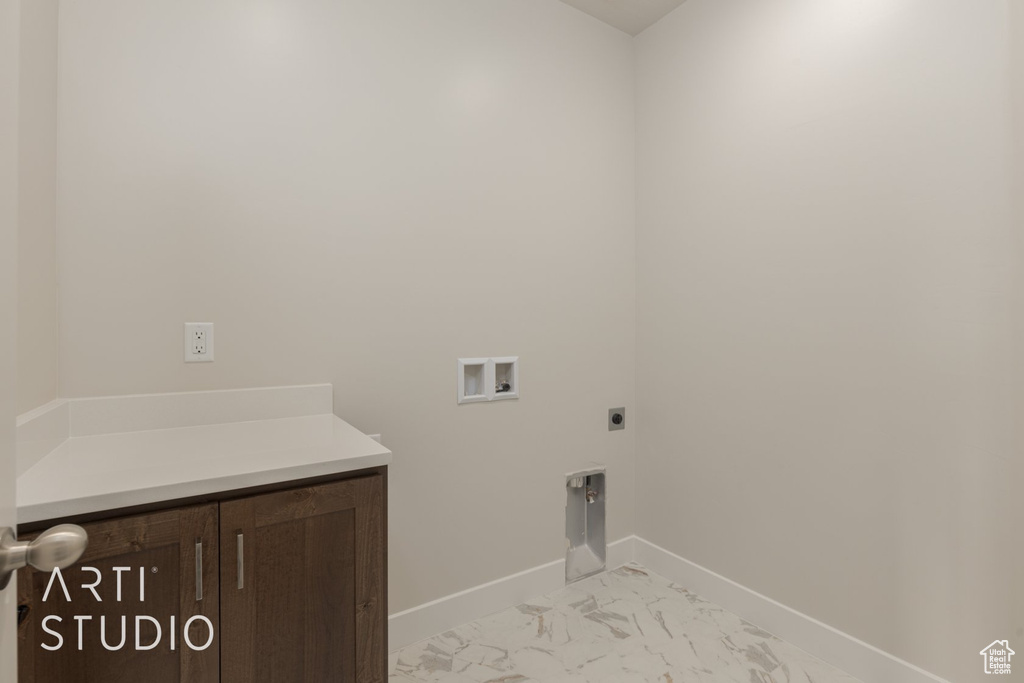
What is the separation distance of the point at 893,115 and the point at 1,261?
81.7 inches

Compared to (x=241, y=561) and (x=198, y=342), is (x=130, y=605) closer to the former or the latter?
(x=241, y=561)

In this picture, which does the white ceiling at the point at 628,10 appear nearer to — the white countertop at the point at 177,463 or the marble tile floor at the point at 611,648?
the white countertop at the point at 177,463

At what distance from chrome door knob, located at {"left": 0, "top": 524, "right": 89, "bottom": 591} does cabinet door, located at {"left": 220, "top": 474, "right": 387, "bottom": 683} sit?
49 cm

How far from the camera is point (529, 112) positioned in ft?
7.10

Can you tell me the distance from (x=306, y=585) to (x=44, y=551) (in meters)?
0.65

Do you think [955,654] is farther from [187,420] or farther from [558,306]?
[187,420]

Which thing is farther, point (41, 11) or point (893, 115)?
point (893, 115)

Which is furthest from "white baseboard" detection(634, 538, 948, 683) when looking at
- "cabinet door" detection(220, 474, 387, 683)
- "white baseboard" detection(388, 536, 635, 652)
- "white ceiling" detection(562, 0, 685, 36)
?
"white ceiling" detection(562, 0, 685, 36)

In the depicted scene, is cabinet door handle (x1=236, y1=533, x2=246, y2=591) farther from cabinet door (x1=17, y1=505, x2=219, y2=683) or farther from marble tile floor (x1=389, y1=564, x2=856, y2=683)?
marble tile floor (x1=389, y1=564, x2=856, y2=683)

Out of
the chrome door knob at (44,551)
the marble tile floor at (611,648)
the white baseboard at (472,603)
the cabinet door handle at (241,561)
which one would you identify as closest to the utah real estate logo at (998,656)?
the marble tile floor at (611,648)

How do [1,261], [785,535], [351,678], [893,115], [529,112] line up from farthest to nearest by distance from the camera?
[529,112]
[785,535]
[893,115]
[351,678]
[1,261]

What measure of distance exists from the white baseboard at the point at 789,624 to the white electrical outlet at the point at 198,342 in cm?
196

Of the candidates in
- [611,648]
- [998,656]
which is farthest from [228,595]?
[998,656]

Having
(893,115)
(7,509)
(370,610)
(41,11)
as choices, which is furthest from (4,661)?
(893,115)
